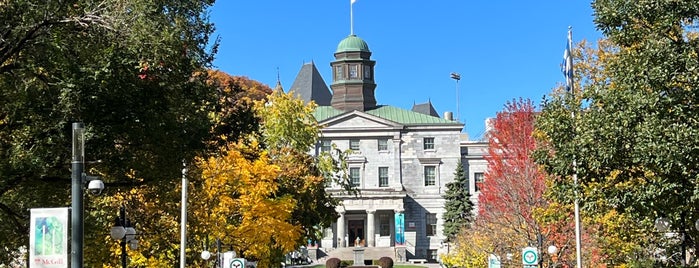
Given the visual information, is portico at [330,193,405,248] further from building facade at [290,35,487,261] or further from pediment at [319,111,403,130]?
pediment at [319,111,403,130]

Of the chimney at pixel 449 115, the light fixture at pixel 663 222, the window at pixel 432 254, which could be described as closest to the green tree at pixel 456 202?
the window at pixel 432 254

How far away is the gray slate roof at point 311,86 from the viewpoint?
121 metres

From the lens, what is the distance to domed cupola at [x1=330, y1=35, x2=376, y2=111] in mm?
97062

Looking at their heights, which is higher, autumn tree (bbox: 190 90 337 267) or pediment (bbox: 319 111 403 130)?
pediment (bbox: 319 111 403 130)

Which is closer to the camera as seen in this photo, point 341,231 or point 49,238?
point 49,238

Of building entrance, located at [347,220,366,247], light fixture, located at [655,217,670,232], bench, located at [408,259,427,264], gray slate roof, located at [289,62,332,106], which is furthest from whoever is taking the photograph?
gray slate roof, located at [289,62,332,106]

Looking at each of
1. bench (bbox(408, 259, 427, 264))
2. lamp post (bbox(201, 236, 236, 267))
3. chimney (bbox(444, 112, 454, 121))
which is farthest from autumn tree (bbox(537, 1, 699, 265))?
chimney (bbox(444, 112, 454, 121))

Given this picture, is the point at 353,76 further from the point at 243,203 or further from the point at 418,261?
the point at 243,203

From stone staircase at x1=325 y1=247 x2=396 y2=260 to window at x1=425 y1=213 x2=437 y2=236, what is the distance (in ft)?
24.1

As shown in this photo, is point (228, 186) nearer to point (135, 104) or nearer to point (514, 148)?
point (514, 148)

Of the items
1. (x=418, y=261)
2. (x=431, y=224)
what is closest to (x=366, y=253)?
(x=418, y=261)

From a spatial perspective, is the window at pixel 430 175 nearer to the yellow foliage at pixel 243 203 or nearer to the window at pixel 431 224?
the window at pixel 431 224

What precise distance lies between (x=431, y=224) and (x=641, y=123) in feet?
250

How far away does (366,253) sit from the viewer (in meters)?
85.8
